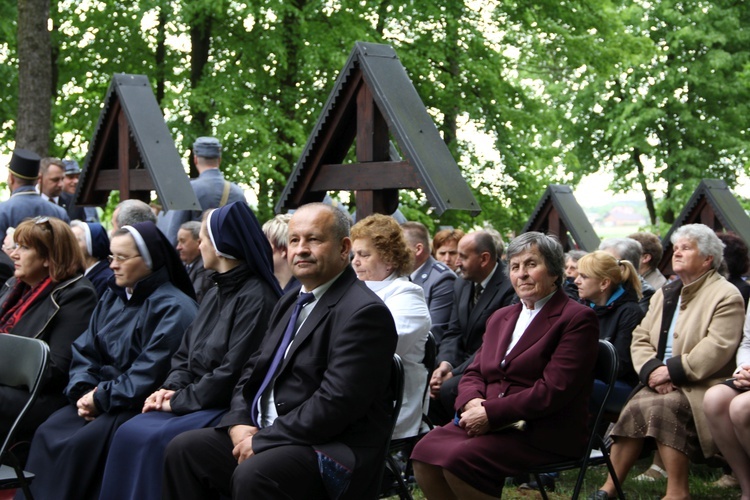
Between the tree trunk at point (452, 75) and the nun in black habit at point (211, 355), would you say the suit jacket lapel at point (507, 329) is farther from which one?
the tree trunk at point (452, 75)

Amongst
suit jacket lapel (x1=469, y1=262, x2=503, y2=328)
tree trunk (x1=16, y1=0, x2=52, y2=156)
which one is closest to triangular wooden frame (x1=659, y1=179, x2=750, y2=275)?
suit jacket lapel (x1=469, y1=262, x2=503, y2=328)

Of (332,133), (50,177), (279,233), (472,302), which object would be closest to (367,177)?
(332,133)

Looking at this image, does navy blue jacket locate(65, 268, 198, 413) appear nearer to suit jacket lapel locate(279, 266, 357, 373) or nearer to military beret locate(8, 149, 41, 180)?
suit jacket lapel locate(279, 266, 357, 373)

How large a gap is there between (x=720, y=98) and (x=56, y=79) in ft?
51.0

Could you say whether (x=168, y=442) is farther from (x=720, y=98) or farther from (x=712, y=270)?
(x=720, y=98)

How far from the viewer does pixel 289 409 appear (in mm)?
4598

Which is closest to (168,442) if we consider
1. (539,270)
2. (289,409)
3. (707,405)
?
(289,409)

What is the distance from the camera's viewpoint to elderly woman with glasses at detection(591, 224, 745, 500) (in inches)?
238

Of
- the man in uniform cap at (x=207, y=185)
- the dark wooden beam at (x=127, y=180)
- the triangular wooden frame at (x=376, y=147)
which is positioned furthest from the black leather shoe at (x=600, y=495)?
the dark wooden beam at (x=127, y=180)

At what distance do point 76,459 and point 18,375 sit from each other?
22.1 inches

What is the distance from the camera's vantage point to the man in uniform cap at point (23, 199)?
9344 millimetres

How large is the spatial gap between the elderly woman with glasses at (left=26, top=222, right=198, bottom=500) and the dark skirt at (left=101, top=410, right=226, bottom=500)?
0.99 feet

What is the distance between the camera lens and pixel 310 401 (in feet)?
14.6

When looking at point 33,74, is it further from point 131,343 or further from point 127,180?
point 131,343
